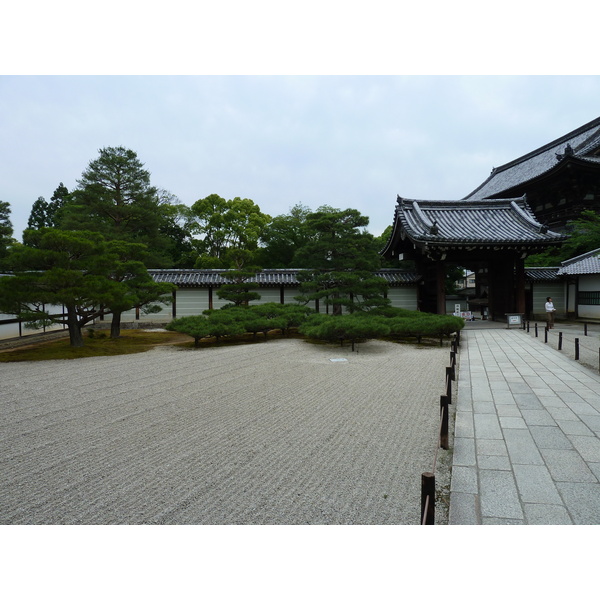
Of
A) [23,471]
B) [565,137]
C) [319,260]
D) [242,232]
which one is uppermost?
[565,137]

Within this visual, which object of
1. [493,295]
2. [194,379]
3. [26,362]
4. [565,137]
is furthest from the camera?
[565,137]

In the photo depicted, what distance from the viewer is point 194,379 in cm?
773

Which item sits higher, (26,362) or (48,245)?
(48,245)

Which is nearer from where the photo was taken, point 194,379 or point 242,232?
point 194,379

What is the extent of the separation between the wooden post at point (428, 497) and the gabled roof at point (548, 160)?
73.9 feet

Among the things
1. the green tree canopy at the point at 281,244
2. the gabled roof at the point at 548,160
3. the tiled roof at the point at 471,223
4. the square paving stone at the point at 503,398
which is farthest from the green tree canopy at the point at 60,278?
the gabled roof at the point at 548,160

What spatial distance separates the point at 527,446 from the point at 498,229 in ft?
49.4

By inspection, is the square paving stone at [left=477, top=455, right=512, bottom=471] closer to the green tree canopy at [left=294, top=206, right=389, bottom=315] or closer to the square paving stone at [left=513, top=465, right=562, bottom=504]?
the square paving stone at [left=513, top=465, right=562, bottom=504]

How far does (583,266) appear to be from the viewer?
18.2 metres

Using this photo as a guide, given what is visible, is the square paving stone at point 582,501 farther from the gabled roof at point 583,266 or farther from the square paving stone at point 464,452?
the gabled roof at point 583,266

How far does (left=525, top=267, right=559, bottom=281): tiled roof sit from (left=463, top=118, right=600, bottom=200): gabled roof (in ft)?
18.1

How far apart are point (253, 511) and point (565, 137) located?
32.1m

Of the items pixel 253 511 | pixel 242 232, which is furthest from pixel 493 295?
pixel 242 232

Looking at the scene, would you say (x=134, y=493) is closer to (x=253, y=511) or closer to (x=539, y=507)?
(x=253, y=511)
